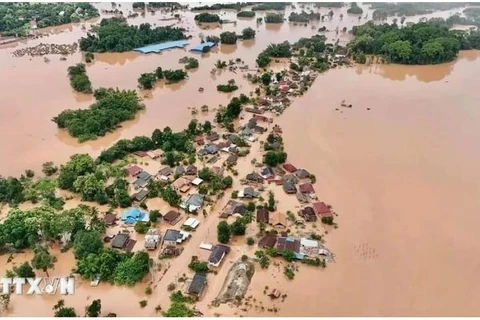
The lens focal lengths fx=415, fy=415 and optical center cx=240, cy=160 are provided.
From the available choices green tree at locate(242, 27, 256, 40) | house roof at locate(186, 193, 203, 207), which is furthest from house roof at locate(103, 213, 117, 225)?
green tree at locate(242, 27, 256, 40)

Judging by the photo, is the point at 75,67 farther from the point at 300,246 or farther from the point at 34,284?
the point at 300,246

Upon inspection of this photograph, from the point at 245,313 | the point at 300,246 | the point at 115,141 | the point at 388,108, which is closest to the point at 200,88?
the point at 115,141

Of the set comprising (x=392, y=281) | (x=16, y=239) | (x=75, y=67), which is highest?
(x=75, y=67)

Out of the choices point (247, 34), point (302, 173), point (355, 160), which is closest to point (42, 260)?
point (302, 173)

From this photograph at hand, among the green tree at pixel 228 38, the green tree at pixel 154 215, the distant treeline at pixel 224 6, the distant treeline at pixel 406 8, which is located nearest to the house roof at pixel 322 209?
the green tree at pixel 154 215

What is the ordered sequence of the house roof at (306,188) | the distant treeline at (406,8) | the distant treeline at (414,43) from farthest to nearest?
the distant treeline at (406,8) < the distant treeline at (414,43) < the house roof at (306,188)

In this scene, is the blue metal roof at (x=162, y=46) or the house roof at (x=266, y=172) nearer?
the house roof at (x=266, y=172)

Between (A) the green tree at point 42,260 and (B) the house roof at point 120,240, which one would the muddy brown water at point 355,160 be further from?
(B) the house roof at point 120,240
